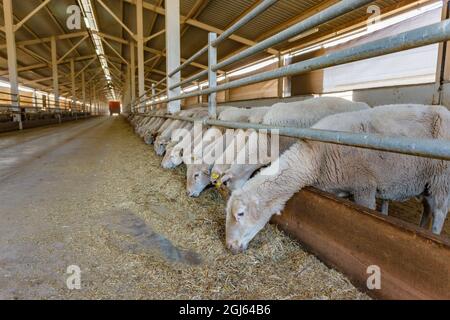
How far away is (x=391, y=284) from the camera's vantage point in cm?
119

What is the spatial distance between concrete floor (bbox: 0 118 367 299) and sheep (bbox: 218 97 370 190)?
363 mm

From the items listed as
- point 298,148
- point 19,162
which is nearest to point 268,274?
point 298,148

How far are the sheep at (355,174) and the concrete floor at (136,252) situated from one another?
195 mm

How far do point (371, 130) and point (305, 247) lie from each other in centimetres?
101

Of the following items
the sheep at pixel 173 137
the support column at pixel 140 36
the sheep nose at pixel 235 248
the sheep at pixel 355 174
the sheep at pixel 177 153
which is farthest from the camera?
the support column at pixel 140 36

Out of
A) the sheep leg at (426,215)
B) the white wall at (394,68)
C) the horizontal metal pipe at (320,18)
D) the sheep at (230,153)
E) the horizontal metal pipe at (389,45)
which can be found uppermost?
the white wall at (394,68)

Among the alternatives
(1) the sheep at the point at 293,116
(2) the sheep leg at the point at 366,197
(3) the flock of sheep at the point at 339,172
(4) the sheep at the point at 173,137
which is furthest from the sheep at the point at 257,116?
(2) the sheep leg at the point at 366,197

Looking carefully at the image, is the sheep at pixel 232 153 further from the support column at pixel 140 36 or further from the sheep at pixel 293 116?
the support column at pixel 140 36

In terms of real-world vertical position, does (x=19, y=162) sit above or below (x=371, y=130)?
below

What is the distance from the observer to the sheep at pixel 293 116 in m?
2.60

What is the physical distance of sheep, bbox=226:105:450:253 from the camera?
71.6 inches

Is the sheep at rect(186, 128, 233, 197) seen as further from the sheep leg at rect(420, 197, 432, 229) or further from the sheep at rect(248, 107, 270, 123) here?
the sheep leg at rect(420, 197, 432, 229)

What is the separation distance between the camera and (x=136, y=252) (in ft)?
5.37
